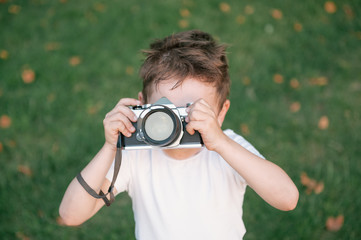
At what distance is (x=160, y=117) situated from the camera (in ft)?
3.64

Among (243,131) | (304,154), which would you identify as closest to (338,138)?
(304,154)

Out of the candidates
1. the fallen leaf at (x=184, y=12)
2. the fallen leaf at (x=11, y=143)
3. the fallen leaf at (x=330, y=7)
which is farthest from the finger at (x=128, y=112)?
the fallen leaf at (x=330, y=7)

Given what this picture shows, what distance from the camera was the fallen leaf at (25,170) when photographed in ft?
7.55

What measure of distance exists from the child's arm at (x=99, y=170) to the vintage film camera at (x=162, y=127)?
0.13 ft

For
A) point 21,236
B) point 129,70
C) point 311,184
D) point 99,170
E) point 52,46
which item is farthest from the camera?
point 52,46

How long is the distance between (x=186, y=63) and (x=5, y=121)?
1821 millimetres

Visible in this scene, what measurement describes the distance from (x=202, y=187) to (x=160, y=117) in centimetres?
37

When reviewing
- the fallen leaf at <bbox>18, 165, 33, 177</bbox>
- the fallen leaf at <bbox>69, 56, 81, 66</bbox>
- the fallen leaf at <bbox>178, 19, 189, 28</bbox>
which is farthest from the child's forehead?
the fallen leaf at <bbox>178, 19, 189, 28</bbox>

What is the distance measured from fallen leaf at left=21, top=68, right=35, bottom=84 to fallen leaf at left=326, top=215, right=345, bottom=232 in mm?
2412

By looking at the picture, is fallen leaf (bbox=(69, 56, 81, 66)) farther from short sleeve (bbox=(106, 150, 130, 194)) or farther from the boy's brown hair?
short sleeve (bbox=(106, 150, 130, 194))

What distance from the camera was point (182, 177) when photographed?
1331 millimetres

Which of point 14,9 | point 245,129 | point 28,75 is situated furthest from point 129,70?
point 14,9

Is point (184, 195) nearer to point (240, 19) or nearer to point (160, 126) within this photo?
point (160, 126)

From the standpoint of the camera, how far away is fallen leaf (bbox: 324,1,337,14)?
3.42m
